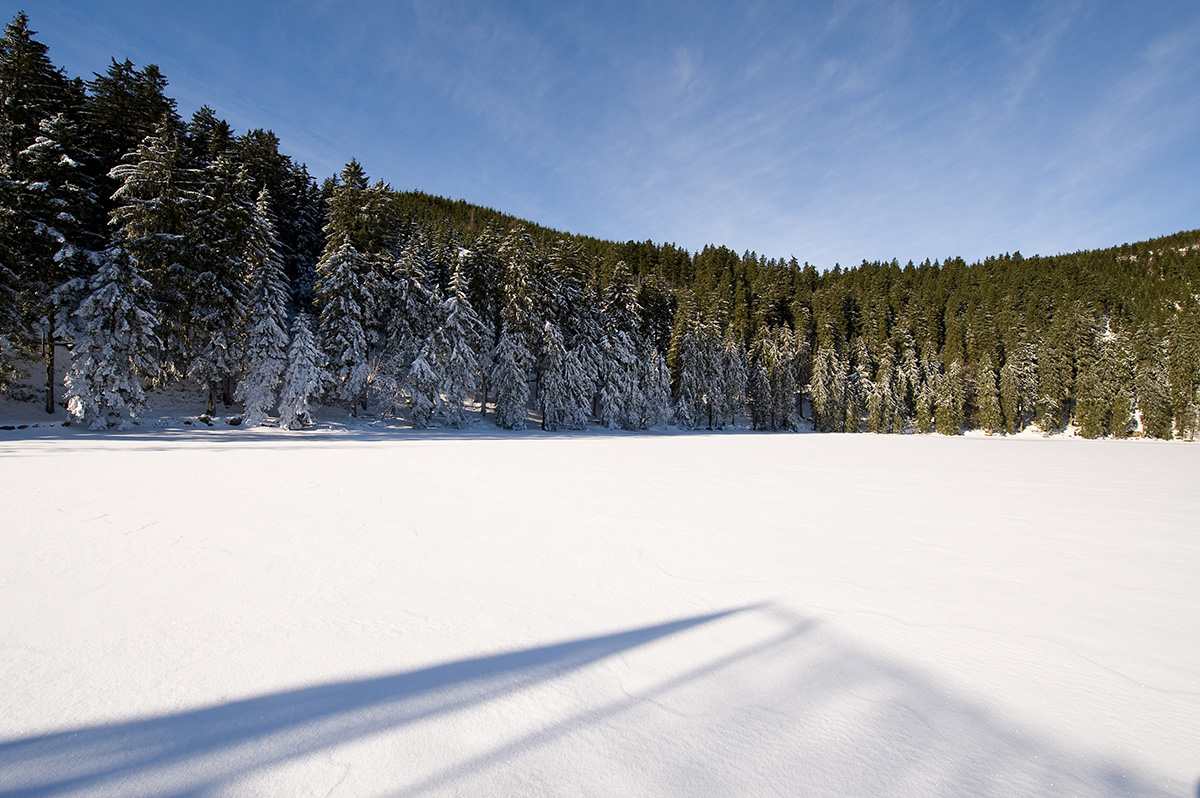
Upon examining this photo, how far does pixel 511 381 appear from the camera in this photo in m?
30.5

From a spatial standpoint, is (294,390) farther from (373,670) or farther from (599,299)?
(373,670)

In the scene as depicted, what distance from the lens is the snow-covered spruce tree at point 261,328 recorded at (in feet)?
75.2

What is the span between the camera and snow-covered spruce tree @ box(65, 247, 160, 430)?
18.1 m

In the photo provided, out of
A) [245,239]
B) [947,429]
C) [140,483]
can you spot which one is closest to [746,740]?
[140,483]

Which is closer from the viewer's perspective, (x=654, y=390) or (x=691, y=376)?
(x=654, y=390)

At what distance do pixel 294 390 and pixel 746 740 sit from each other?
25.7m

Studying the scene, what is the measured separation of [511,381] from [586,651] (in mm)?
28154

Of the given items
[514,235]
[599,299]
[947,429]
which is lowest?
[947,429]

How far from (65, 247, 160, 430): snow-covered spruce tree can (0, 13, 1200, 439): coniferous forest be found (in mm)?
84

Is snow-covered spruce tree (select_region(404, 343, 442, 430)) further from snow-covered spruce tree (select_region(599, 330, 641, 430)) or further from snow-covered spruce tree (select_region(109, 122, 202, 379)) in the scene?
snow-covered spruce tree (select_region(599, 330, 641, 430))

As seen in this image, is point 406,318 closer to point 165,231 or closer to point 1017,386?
point 165,231

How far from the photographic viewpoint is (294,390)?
2256 cm

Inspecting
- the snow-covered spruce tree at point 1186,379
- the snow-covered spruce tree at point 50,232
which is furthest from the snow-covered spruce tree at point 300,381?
the snow-covered spruce tree at point 1186,379

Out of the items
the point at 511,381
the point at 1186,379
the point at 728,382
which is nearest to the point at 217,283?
the point at 511,381
